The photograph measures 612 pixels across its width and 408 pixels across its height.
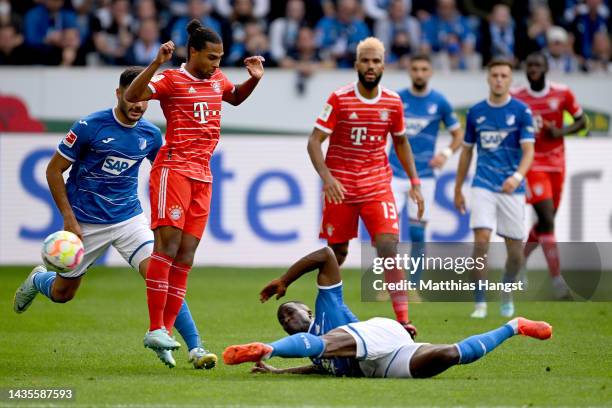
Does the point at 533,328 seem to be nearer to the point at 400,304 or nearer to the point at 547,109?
the point at 400,304

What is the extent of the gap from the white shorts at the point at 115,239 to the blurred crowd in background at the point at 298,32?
31.5 ft

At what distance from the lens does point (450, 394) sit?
7.81 m

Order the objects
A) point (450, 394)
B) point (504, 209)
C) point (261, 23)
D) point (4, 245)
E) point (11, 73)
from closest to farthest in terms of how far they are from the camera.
A: point (450, 394)
point (504, 209)
point (4, 245)
point (11, 73)
point (261, 23)

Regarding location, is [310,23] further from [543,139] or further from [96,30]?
[543,139]

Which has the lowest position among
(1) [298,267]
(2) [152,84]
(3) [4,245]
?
(3) [4,245]

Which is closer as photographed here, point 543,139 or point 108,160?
point 108,160

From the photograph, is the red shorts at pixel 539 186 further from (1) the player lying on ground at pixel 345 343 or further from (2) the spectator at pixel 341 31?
(2) the spectator at pixel 341 31

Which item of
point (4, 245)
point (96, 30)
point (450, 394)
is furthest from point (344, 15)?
point (450, 394)

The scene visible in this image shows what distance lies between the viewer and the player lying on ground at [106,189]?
948 cm

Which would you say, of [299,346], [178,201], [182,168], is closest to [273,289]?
[299,346]

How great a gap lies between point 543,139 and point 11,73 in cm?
882

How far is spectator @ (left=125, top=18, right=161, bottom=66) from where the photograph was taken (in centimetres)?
1953

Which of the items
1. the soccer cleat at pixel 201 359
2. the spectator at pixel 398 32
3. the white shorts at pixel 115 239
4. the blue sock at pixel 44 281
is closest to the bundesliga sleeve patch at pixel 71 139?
the white shorts at pixel 115 239

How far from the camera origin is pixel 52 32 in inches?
785
